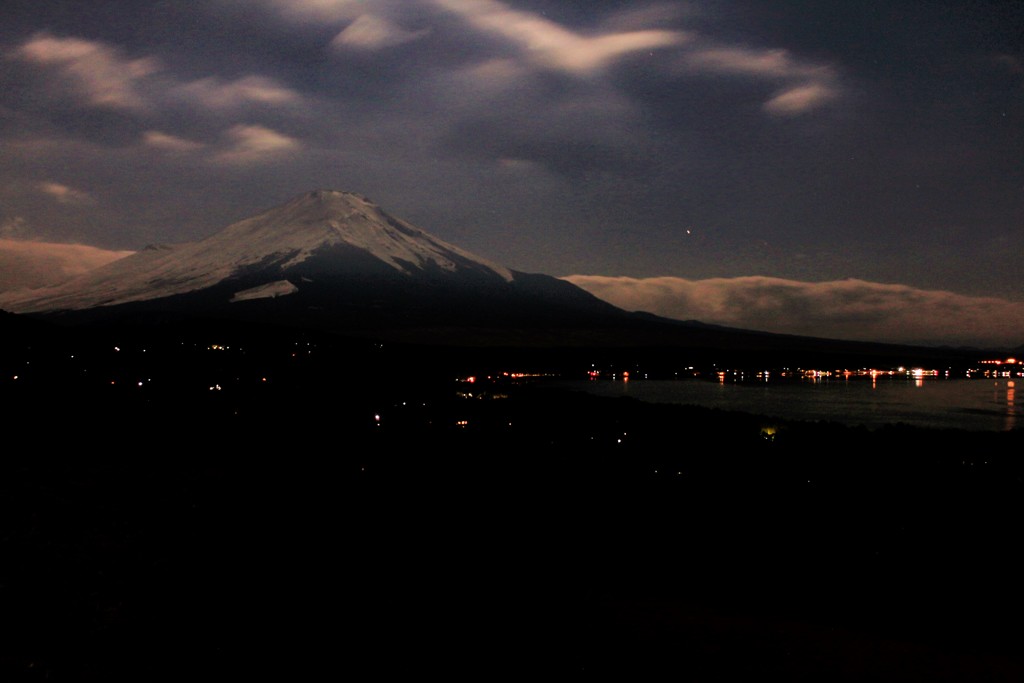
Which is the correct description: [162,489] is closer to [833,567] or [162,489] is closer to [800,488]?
[833,567]

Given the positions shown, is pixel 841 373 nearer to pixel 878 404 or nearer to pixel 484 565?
pixel 878 404

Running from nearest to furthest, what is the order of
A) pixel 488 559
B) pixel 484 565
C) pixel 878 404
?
pixel 484 565 < pixel 488 559 < pixel 878 404

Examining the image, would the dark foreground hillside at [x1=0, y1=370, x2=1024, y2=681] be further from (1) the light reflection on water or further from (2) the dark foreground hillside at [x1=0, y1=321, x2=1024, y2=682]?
(1) the light reflection on water

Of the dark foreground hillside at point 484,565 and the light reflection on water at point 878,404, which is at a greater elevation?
the dark foreground hillside at point 484,565

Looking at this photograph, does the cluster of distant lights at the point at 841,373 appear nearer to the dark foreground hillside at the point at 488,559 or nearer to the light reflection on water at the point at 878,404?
the light reflection on water at the point at 878,404

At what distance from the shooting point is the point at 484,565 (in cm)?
1352

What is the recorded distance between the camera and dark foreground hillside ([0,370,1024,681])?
9367 mm

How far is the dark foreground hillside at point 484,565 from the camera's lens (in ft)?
30.7

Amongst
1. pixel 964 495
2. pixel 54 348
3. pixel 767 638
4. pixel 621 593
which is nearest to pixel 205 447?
pixel 621 593

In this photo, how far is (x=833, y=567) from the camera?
50.0 ft

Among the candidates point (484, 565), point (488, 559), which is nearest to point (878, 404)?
point (488, 559)

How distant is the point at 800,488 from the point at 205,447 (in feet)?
61.3

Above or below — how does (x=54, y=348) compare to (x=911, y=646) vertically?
above

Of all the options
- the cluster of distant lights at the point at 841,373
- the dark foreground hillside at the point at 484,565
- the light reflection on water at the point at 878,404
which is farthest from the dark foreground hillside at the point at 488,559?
the cluster of distant lights at the point at 841,373
